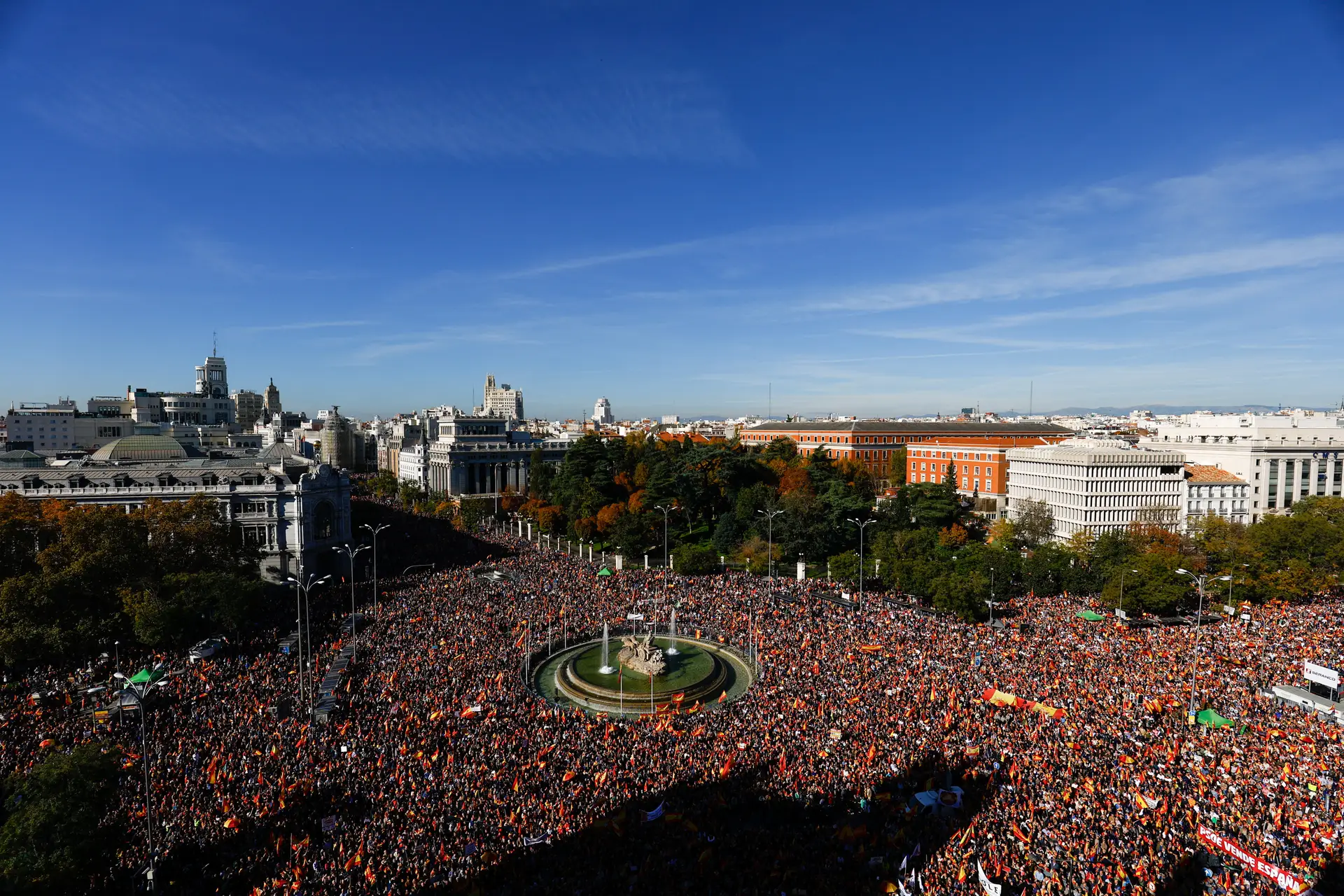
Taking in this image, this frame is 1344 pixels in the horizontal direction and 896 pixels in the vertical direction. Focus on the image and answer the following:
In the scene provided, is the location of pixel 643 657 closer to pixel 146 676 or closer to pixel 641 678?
pixel 641 678

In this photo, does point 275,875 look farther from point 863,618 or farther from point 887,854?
point 863,618

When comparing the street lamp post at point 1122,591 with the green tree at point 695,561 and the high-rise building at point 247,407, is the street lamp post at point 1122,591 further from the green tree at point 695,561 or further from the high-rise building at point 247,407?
the high-rise building at point 247,407

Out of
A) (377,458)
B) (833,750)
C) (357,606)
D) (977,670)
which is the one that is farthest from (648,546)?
(377,458)

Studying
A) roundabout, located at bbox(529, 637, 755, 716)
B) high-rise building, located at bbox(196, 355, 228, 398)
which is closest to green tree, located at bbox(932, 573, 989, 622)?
roundabout, located at bbox(529, 637, 755, 716)

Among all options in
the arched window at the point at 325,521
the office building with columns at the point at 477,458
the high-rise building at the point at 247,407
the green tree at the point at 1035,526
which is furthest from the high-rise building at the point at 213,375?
the green tree at the point at 1035,526

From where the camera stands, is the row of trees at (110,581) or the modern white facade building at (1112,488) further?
the modern white facade building at (1112,488)

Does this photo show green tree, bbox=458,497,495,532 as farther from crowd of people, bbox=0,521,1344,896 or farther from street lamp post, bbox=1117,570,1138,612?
street lamp post, bbox=1117,570,1138,612
